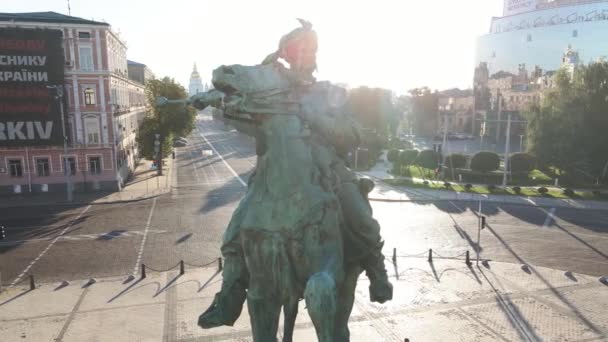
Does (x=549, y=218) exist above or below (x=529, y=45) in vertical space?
below

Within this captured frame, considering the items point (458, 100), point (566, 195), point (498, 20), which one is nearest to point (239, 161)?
point (566, 195)

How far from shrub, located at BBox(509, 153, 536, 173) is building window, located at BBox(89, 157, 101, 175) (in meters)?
39.2

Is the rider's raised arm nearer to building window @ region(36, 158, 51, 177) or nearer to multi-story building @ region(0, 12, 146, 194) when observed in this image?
multi-story building @ region(0, 12, 146, 194)

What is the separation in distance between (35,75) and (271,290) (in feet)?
124

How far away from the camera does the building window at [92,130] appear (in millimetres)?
40244

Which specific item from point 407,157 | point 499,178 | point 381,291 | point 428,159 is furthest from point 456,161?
point 381,291

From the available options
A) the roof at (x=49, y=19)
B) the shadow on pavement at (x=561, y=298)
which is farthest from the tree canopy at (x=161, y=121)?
the shadow on pavement at (x=561, y=298)

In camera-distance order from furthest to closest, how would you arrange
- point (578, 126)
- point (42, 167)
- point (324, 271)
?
1. point (578, 126)
2. point (42, 167)
3. point (324, 271)

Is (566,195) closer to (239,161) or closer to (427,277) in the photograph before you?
(427,277)

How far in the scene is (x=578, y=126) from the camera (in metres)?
42.1

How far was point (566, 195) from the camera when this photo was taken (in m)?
37.1

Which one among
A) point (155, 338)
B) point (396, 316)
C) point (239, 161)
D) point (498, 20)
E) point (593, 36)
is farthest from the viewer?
point (498, 20)

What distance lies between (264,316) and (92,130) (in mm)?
39304

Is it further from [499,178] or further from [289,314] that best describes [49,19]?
[499,178]
